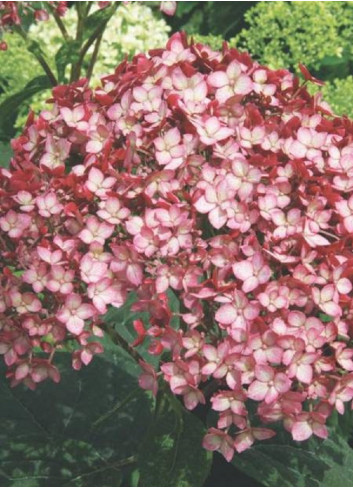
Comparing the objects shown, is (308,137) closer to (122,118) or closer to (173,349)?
(122,118)

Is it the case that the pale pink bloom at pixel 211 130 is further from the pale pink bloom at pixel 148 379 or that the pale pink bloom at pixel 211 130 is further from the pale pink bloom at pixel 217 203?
the pale pink bloom at pixel 148 379

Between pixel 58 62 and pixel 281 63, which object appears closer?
pixel 58 62

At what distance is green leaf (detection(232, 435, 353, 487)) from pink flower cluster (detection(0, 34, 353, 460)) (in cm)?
19

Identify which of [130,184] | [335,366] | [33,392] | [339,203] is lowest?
[33,392]

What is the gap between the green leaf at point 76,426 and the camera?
4.88 feet

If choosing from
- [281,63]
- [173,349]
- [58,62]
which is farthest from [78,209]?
[281,63]

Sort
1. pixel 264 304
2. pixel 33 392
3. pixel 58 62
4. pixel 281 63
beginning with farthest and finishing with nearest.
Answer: pixel 281 63 → pixel 58 62 → pixel 33 392 → pixel 264 304

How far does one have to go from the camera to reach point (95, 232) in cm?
122

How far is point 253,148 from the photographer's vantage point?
4.32ft

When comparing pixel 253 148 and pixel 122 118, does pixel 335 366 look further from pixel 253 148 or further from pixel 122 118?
pixel 122 118

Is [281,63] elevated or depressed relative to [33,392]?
depressed

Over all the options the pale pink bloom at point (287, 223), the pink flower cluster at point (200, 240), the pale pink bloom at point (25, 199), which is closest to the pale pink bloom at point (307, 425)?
the pink flower cluster at point (200, 240)

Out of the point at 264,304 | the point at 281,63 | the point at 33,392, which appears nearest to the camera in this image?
the point at 264,304

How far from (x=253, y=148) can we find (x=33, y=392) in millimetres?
598
